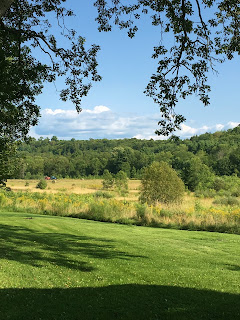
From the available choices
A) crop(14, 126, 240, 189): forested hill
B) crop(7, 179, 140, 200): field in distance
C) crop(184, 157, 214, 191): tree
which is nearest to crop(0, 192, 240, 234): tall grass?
crop(7, 179, 140, 200): field in distance

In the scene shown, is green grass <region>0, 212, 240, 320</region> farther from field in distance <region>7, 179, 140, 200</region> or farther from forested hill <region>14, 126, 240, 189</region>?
forested hill <region>14, 126, 240, 189</region>

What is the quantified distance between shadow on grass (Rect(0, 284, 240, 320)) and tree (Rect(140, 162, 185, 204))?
22.2 m

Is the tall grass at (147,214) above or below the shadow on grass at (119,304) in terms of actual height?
below

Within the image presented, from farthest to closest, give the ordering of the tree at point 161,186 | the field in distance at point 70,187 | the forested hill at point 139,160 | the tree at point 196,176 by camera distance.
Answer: the forested hill at point 139,160, the tree at point 196,176, the field in distance at point 70,187, the tree at point 161,186

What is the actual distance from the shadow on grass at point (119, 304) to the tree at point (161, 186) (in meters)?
22.2

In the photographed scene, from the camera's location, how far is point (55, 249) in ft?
33.8

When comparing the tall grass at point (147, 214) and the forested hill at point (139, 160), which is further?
the forested hill at point (139, 160)

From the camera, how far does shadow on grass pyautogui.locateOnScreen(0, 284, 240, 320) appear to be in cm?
500

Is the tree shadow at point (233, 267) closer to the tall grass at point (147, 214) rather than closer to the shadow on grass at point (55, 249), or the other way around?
the shadow on grass at point (55, 249)

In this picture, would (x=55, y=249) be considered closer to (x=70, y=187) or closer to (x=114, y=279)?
(x=114, y=279)

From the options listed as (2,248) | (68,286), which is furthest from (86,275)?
(2,248)

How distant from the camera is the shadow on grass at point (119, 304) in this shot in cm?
500

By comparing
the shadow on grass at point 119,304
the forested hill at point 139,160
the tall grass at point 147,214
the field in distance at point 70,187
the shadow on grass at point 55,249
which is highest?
the forested hill at point 139,160

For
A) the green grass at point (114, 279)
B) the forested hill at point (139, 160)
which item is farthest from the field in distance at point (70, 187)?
the green grass at point (114, 279)
